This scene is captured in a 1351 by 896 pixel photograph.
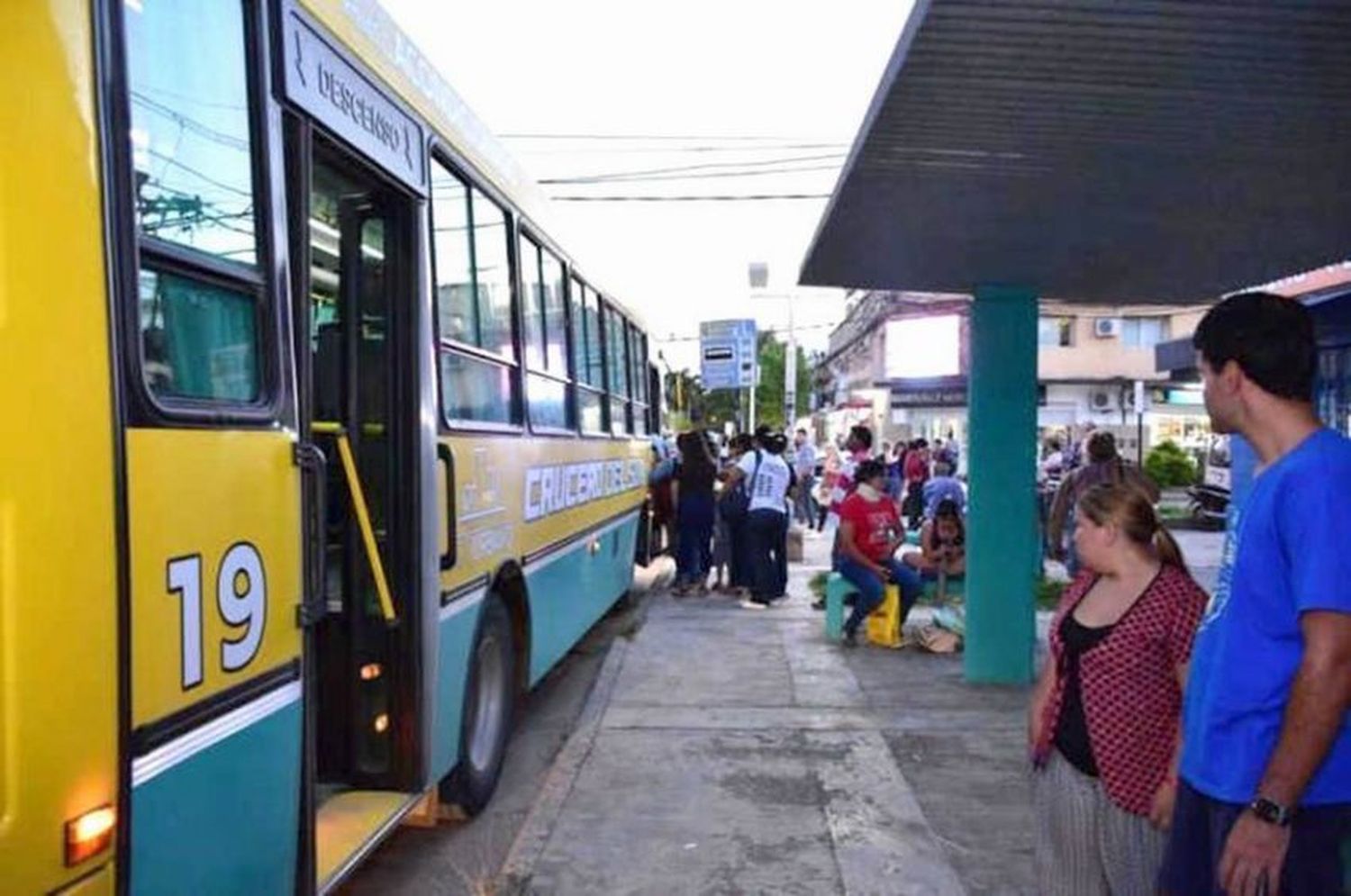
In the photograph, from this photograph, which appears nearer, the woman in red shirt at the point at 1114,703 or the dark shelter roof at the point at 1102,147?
the woman in red shirt at the point at 1114,703

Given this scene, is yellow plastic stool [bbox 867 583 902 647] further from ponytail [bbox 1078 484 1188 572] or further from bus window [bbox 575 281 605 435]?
ponytail [bbox 1078 484 1188 572]

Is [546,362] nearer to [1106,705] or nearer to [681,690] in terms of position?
[681,690]

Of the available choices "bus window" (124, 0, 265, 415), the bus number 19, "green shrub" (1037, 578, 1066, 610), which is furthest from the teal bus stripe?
"green shrub" (1037, 578, 1066, 610)

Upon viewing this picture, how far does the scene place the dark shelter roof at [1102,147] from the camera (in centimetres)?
390

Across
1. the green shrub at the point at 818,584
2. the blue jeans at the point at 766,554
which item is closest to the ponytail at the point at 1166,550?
the blue jeans at the point at 766,554

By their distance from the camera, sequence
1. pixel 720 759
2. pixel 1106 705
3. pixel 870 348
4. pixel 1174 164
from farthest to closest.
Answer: pixel 870 348 < pixel 720 759 < pixel 1174 164 < pixel 1106 705

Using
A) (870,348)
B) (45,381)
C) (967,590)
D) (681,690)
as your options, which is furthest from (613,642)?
(870,348)

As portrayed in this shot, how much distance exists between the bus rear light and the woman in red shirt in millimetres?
2209

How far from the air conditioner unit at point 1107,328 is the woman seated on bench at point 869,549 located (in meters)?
36.2

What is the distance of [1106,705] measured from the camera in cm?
322

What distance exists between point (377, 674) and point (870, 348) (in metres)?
52.7

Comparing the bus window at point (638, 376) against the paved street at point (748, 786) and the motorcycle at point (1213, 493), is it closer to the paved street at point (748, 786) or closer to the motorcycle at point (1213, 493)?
the paved street at point (748, 786)

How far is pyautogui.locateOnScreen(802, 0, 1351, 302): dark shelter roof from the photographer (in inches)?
154

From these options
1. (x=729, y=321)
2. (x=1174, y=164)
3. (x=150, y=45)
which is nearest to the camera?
(x=150, y=45)
